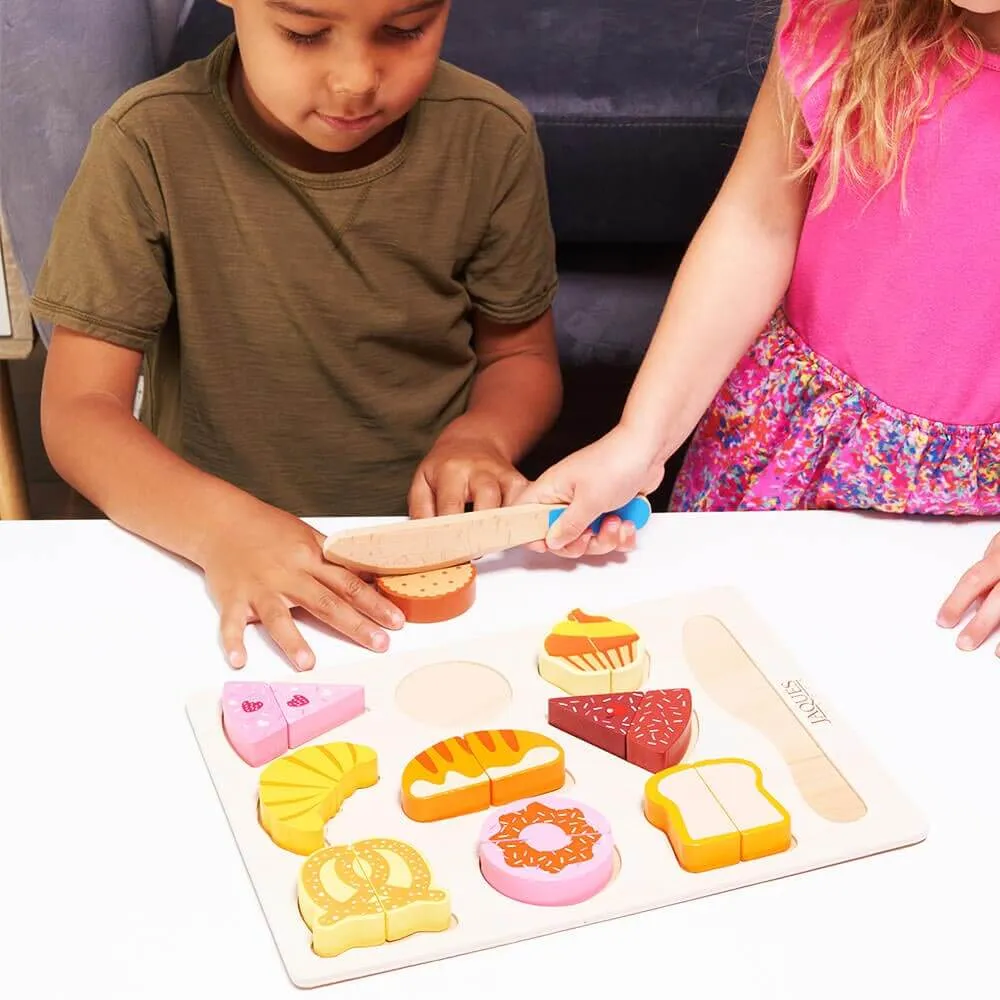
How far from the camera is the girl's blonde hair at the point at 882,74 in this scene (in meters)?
0.79

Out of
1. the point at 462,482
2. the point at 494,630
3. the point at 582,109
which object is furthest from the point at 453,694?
the point at 582,109

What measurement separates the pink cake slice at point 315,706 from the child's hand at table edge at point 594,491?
17 centimetres

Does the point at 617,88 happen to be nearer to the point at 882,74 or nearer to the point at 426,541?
the point at 882,74

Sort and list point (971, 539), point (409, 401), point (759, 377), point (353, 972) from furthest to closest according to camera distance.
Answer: point (409, 401) → point (759, 377) → point (971, 539) → point (353, 972)

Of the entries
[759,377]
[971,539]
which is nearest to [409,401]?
[759,377]

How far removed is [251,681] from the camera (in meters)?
0.62

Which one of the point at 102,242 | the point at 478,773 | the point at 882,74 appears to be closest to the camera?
the point at 478,773

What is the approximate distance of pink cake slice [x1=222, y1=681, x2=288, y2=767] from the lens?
0.57 metres

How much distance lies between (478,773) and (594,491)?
229 mm

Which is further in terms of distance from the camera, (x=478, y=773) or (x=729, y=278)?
(x=729, y=278)

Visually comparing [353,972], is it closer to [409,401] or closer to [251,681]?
[251,681]

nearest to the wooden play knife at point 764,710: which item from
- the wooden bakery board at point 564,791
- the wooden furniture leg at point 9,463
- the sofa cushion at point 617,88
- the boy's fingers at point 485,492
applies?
the wooden bakery board at point 564,791

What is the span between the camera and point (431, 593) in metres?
0.67

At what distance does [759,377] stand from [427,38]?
319 millimetres
